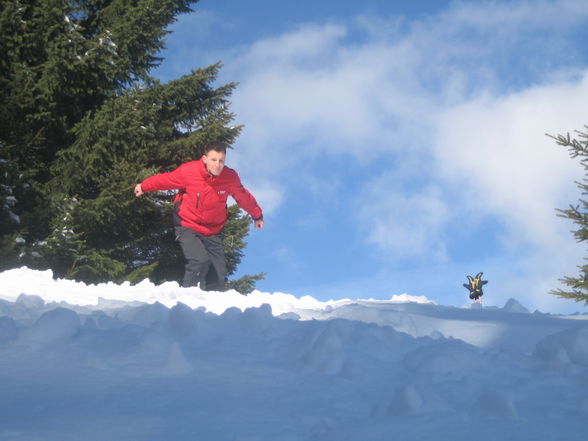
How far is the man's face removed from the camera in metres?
6.75

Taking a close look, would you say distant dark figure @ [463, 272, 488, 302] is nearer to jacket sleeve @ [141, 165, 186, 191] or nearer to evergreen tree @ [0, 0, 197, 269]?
jacket sleeve @ [141, 165, 186, 191]

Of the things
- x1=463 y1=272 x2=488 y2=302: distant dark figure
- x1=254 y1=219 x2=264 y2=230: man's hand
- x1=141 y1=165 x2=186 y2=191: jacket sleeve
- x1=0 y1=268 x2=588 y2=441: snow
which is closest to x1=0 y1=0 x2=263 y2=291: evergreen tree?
x1=141 y1=165 x2=186 y2=191: jacket sleeve

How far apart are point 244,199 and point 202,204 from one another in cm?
71

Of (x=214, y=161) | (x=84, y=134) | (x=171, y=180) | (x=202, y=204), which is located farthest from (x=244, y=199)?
(x=84, y=134)

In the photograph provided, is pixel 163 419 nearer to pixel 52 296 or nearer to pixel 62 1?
pixel 52 296

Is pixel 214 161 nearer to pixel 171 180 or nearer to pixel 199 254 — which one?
pixel 171 180

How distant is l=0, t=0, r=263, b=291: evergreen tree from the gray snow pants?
2296 mm

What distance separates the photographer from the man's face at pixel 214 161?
675cm

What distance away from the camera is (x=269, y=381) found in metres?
2.08

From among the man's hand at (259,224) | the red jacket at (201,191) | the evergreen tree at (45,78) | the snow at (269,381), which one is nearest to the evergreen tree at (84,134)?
the evergreen tree at (45,78)

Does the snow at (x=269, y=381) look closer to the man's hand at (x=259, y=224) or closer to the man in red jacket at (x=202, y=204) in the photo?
the man in red jacket at (x=202, y=204)

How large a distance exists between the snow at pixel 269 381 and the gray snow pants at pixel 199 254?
11.2 feet

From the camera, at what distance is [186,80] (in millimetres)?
10273

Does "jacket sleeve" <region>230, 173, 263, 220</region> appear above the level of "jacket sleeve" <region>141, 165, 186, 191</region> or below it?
below
